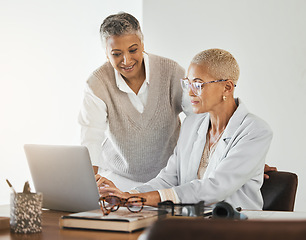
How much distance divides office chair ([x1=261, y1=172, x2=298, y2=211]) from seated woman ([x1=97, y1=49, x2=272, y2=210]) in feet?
0.29

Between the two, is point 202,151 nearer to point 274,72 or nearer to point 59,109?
point 274,72

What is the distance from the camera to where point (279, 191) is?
204 centimetres

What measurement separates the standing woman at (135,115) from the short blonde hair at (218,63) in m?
0.42

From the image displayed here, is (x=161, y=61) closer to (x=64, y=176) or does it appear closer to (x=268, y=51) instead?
→ (x=64, y=176)

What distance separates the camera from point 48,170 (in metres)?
1.75

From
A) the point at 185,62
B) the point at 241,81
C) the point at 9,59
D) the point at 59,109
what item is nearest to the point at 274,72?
the point at 241,81

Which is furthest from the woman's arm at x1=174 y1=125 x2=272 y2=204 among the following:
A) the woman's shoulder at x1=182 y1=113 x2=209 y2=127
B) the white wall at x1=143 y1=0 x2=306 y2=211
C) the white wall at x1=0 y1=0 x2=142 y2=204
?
the white wall at x1=0 y1=0 x2=142 y2=204

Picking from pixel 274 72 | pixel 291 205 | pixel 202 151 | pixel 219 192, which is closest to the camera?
pixel 219 192

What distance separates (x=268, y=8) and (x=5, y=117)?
2325 millimetres

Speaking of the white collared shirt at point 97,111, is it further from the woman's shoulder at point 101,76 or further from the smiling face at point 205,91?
the smiling face at point 205,91

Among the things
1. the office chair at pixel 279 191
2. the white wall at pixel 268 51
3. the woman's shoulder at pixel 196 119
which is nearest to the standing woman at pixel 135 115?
the woman's shoulder at pixel 196 119

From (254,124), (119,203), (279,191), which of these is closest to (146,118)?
(254,124)

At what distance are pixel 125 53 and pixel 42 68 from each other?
210cm

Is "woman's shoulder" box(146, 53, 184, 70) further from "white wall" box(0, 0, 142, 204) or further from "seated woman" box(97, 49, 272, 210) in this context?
"white wall" box(0, 0, 142, 204)
